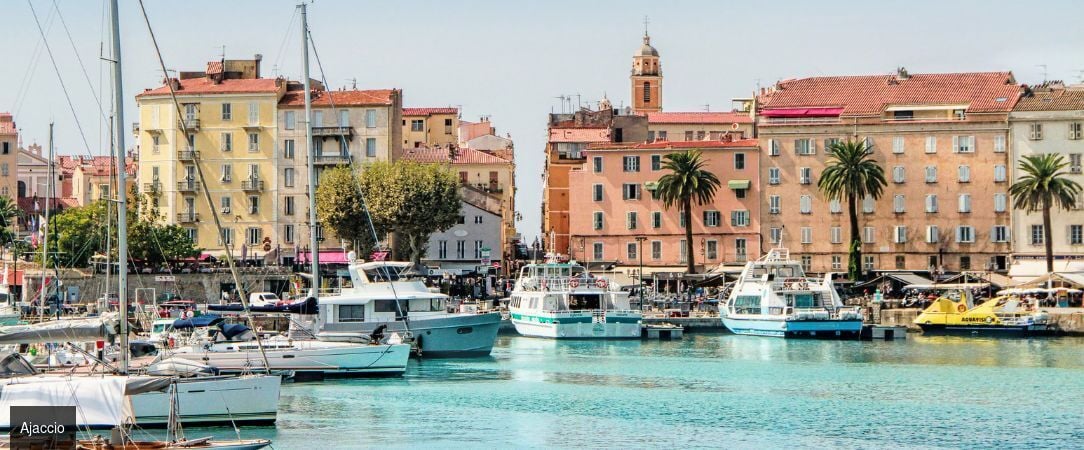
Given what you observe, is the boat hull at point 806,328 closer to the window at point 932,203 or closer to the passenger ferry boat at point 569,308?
the passenger ferry boat at point 569,308

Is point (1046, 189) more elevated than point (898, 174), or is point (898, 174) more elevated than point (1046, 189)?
point (898, 174)

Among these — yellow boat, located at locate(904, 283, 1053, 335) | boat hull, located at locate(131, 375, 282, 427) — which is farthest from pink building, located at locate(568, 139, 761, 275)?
boat hull, located at locate(131, 375, 282, 427)

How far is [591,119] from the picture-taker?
452 ft

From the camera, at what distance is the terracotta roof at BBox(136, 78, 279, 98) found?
110m

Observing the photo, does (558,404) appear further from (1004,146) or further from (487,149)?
(487,149)

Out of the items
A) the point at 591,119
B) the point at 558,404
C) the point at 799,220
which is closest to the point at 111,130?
the point at 558,404

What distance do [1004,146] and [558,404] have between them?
189 feet

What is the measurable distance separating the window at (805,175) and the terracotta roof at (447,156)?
79.6 feet

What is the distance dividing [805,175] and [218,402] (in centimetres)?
6763

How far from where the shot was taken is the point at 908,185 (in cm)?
10556

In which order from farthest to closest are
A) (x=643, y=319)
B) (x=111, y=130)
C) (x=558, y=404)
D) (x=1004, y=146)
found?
(x=1004, y=146), (x=643, y=319), (x=111, y=130), (x=558, y=404)

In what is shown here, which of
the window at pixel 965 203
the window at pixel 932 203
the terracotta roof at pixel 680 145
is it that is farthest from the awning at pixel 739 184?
the window at pixel 965 203

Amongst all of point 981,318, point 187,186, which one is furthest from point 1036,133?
point 187,186

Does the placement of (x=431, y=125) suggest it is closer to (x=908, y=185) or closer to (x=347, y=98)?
(x=347, y=98)
